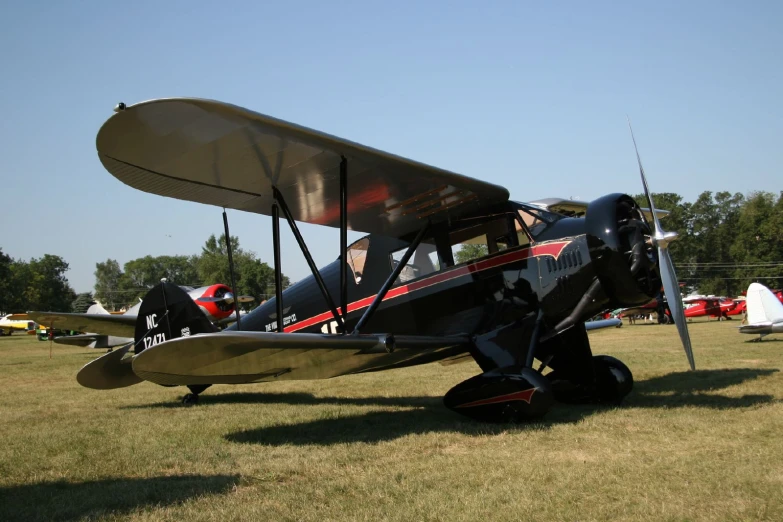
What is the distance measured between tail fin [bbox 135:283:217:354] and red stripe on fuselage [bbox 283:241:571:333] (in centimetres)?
166

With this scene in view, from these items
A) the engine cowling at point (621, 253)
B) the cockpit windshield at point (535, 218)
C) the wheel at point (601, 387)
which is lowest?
the wheel at point (601, 387)

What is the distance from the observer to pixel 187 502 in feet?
12.6

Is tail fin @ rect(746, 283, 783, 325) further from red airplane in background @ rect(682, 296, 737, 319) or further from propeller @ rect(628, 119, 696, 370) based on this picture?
red airplane in background @ rect(682, 296, 737, 319)

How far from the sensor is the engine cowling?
647 cm

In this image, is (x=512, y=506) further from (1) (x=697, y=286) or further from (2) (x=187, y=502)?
(1) (x=697, y=286)

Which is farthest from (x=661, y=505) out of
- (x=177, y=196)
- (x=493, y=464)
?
(x=177, y=196)

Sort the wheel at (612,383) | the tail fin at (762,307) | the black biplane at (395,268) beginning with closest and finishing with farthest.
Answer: the black biplane at (395,268) → the wheel at (612,383) → the tail fin at (762,307)

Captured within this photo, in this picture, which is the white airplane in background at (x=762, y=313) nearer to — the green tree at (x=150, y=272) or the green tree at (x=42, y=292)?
the green tree at (x=42, y=292)

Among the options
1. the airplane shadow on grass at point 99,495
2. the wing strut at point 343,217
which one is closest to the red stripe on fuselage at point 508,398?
the wing strut at point 343,217

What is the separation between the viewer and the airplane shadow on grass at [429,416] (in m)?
6.15

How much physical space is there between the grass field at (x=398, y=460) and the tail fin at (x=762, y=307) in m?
11.1

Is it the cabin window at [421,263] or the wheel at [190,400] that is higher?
the cabin window at [421,263]

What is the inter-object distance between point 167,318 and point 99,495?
4111mm

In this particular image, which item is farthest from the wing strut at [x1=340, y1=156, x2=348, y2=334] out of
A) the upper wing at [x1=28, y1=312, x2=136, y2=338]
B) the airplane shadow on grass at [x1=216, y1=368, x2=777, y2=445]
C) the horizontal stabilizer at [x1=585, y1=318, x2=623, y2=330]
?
the horizontal stabilizer at [x1=585, y1=318, x2=623, y2=330]
